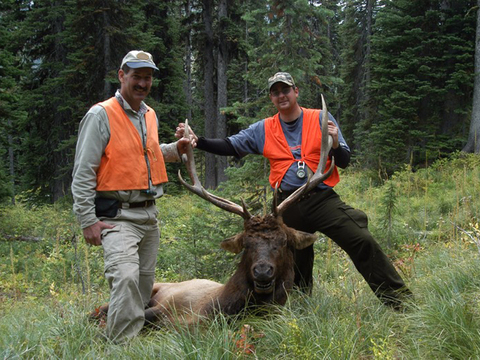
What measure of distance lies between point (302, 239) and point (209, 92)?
62.4 ft

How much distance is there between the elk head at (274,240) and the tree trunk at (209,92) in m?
16.8

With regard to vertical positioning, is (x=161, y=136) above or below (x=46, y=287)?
above

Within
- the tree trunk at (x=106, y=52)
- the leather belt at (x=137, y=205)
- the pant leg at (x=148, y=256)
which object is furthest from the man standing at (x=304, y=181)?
the tree trunk at (x=106, y=52)

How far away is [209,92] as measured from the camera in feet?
74.7

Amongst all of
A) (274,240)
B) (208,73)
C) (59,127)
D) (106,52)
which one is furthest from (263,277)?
(208,73)

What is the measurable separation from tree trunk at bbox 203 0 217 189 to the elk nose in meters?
17.4

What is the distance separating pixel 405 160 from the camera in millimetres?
15727

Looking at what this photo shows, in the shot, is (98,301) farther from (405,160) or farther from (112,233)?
(405,160)

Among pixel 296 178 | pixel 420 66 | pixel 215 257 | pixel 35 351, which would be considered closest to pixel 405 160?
pixel 420 66

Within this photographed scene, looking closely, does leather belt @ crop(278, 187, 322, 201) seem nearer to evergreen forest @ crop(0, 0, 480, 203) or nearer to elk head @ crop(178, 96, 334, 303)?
elk head @ crop(178, 96, 334, 303)

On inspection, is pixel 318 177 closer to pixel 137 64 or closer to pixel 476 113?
pixel 137 64

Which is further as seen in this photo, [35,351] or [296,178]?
[296,178]

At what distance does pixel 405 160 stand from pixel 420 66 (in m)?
3.66

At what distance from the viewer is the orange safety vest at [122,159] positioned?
410cm
